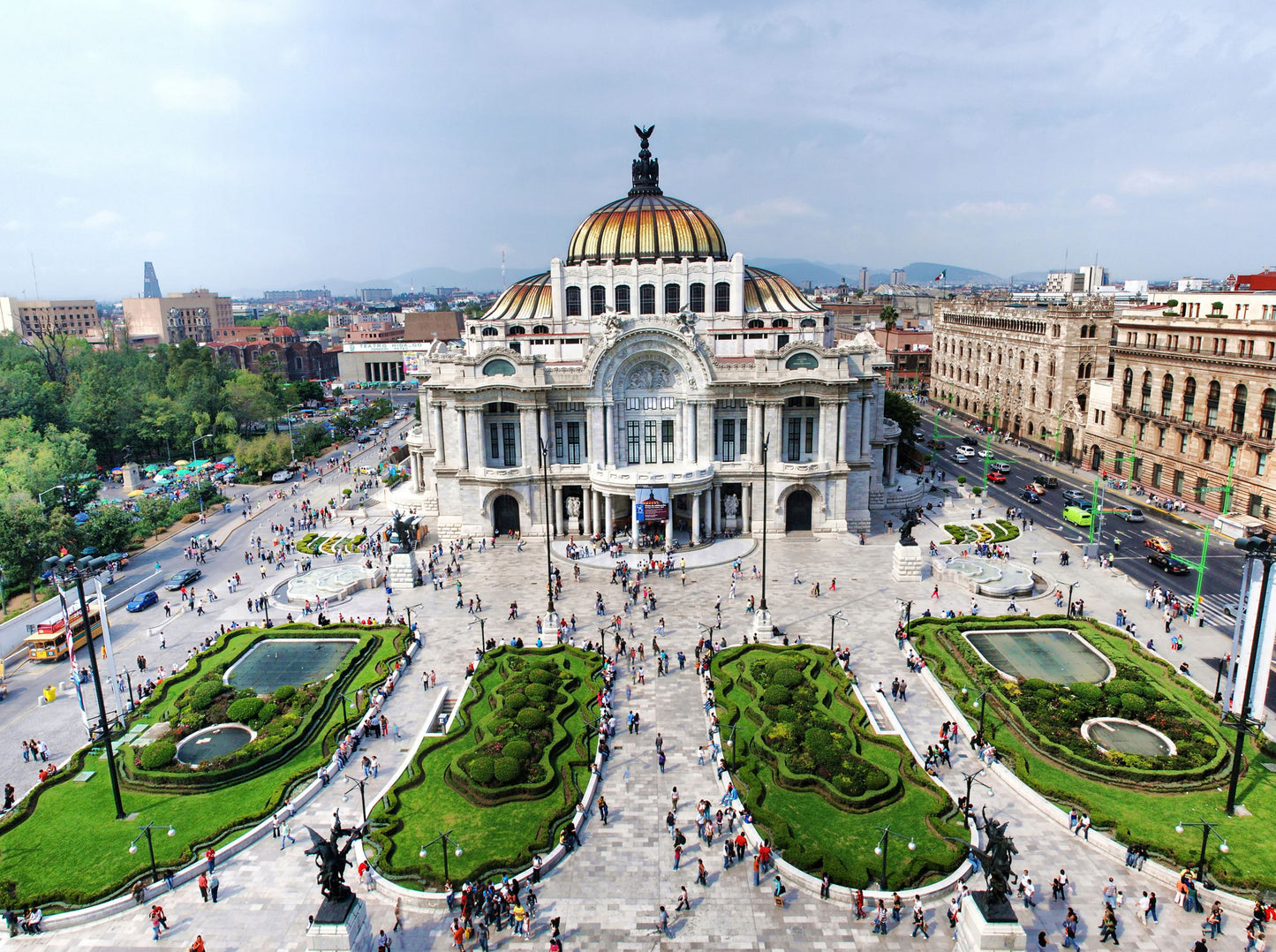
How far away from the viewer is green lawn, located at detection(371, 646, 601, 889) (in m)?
29.2

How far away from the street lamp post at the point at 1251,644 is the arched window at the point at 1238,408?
4682 centimetres

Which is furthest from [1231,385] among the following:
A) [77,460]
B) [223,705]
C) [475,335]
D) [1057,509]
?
[77,460]

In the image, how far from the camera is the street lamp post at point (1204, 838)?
27844mm

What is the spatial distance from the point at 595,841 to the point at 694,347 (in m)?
42.7

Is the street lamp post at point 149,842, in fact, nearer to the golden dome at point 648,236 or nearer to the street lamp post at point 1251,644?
the street lamp post at point 1251,644

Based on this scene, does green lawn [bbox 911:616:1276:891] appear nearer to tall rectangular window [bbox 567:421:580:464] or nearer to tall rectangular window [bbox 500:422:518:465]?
tall rectangular window [bbox 567:421:580:464]

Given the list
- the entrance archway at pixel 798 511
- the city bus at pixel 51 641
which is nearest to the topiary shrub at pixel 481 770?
the city bus at pixel 51 641

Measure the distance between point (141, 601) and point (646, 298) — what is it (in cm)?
4731

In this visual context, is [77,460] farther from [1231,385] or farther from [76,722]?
[1231,385]

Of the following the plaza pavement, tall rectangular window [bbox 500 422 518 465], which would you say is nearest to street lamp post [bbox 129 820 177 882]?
the plaza pavement

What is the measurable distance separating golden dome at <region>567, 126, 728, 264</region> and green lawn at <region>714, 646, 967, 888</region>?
165ft

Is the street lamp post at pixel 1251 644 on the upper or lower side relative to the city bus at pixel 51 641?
upper

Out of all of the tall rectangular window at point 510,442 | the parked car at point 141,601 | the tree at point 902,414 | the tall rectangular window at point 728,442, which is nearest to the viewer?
the parked car at point 141,601

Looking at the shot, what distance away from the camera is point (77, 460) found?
80.5m
